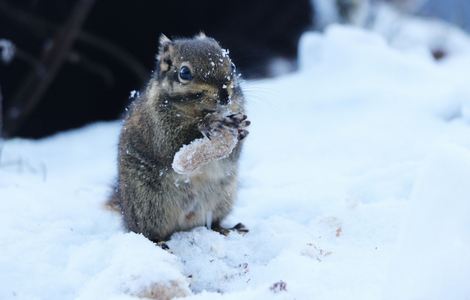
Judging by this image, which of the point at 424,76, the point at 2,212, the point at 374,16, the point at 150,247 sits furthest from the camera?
the point at 374,16

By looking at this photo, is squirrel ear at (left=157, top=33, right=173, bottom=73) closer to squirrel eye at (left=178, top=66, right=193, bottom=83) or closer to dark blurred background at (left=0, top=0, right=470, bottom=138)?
squirrel eye at (left=178, top=66, right=193, bottom=83)

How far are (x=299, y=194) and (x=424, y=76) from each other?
99.6 inches

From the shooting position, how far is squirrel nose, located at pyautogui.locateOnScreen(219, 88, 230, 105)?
2809mm

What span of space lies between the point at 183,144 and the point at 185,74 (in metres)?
0.30

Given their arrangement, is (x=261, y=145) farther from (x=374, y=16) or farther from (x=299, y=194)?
(x=374, y=16)

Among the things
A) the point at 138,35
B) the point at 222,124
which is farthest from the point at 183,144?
the point at 138,35

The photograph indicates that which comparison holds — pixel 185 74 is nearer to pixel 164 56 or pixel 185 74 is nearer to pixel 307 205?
pixel 164 56

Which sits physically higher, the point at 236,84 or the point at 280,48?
the point at 280,48

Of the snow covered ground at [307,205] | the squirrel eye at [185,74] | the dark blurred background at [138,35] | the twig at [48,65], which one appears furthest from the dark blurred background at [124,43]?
the squirrel eye at [185,74]

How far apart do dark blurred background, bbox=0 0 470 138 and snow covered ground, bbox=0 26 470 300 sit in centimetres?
192

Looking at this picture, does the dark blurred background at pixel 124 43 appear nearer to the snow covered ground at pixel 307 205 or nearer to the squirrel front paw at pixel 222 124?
the snow covered ground at pixel 307 205

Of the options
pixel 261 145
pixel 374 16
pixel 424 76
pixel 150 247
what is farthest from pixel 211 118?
pixel 374 16

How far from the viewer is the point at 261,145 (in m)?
4.84

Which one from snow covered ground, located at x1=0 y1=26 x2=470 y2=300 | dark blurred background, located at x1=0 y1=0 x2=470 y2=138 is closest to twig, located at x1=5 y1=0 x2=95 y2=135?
snow covered ground, located at x1=0 y1=26 x2=470 y2=300
